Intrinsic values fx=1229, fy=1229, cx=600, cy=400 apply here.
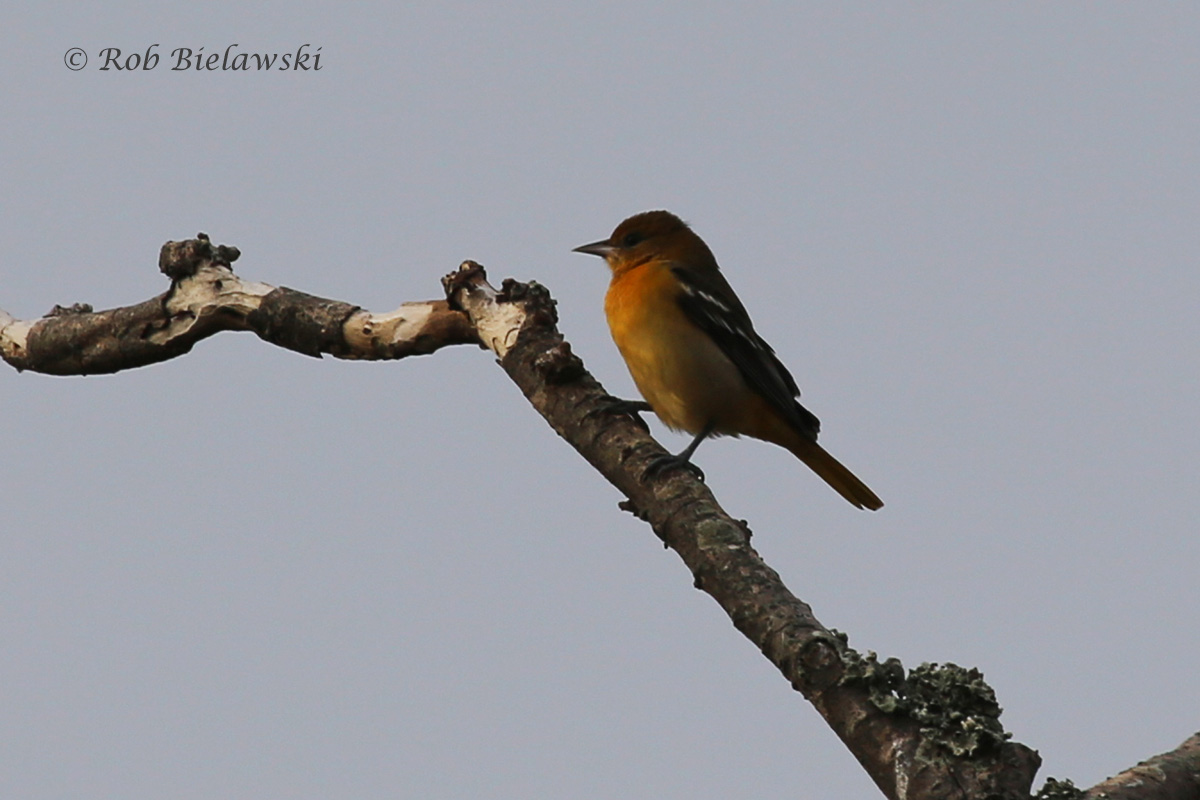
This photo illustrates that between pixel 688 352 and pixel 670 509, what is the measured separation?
1.74 metres

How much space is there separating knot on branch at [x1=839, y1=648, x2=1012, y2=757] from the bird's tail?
2904 mm

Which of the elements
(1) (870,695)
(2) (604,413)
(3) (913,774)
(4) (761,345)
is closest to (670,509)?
(2) (604,413)

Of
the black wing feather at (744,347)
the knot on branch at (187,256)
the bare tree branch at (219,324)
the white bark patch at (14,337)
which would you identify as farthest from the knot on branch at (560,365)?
the white bark patch at (14,337)

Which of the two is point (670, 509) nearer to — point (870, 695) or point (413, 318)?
point (870, 695)

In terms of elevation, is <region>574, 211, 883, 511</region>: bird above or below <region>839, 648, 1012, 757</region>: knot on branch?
above

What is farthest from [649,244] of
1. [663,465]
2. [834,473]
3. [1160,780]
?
[1160,780]

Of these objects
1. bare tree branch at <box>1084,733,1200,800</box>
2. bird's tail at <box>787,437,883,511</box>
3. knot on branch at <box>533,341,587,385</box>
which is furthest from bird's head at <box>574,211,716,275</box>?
bare tree branch at <box>1084,733,1200,800</box>

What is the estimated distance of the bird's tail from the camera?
617 cm

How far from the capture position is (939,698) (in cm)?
309

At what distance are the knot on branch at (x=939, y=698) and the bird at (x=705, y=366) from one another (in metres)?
2.16

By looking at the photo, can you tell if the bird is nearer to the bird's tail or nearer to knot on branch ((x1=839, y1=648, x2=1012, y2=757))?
the bird's tail

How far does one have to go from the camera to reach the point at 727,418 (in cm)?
587

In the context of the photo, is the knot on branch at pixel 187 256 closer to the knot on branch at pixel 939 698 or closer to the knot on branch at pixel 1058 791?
the knot on branch at pixel 939 698

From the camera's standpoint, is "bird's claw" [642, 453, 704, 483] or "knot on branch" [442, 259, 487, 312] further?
"knot on branch" [442, 259, 487, 312]
